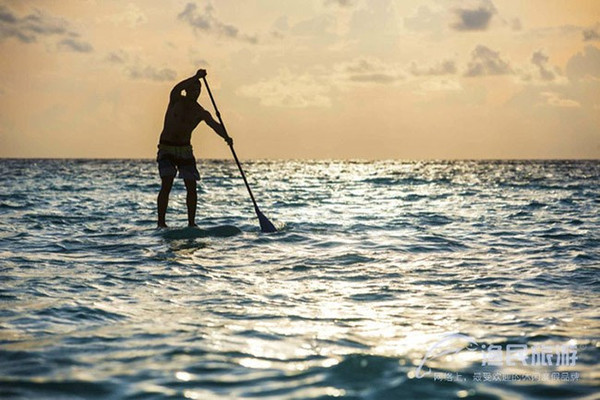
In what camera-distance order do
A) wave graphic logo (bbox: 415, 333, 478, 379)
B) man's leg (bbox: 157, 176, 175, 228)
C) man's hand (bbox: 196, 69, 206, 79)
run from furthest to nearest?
1. man's leg (bbox: 157, 176, 175, 228)
2. man's hand (bbox: 196, 69, 206, 79)
3. wave graphic logo (bbox: 415, 333, 478, 379)

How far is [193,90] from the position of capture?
413 inches

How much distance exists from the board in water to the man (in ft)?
1.17

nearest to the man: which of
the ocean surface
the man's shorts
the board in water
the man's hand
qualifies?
the man's shorts

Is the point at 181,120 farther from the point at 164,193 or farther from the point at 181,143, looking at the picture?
the point at 164,193

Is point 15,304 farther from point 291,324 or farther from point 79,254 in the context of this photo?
point 79,254

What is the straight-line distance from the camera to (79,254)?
7914 mm

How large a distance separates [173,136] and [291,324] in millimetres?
6753

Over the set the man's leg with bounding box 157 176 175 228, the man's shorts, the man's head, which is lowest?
the man's leg with bounding box 157 176 175 228

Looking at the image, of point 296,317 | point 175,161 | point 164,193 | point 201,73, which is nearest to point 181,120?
point 175,161

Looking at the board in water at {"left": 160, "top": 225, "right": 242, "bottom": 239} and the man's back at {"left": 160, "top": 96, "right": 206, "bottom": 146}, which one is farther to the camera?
the man's back at {"left": 160, "top": 96, "right": 206, "bottom": 146}

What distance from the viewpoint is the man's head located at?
10.4m

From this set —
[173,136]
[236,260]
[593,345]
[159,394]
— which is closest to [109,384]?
[159,394]

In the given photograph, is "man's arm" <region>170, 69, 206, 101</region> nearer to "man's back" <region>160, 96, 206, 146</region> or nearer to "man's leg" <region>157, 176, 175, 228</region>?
"man's back" <region>160, 96, 206, 146</region>

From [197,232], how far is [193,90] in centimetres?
226
